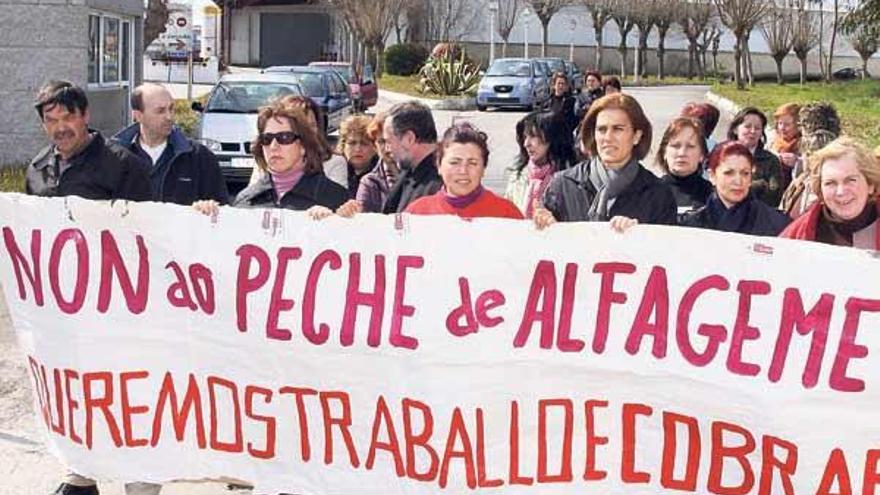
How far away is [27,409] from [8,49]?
35.2ft

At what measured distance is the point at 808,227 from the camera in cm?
452

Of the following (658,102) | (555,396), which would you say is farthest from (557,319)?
(658,102)

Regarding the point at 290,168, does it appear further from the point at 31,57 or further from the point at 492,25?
the point at 492,25

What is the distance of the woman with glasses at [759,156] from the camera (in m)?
6.91

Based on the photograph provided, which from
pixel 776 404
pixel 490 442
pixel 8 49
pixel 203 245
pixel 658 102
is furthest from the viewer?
pixel 658 102

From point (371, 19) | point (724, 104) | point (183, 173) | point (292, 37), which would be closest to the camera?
point (183, 173)

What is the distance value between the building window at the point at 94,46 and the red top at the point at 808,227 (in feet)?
48.0

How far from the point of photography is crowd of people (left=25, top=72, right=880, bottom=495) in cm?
455

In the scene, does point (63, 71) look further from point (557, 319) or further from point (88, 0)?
point (557, 319)

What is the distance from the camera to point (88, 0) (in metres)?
16.9

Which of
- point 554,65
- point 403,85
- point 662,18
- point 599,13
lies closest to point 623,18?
point 599,13

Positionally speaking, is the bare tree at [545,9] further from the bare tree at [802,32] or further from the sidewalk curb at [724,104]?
the sidewalk curb at [724,104]

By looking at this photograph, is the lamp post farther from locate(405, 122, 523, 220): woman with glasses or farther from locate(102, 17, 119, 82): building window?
locate(405, 122, 523, 220): woman with glasses

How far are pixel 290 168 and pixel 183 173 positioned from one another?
97 centimetres
